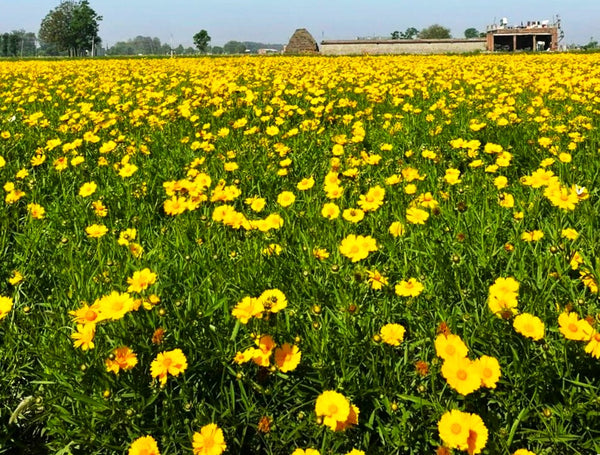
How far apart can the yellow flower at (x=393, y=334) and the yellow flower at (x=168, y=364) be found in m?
0.57

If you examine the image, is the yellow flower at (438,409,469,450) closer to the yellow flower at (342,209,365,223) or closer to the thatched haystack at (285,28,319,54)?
the yellow flower at (342,209,365,223)

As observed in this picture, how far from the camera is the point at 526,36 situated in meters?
58.8

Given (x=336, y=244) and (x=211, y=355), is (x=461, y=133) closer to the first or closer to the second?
(x=336, y=244)

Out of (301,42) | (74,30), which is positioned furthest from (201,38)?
(301,42)

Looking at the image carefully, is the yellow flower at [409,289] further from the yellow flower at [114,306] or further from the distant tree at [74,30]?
the distant tree at [74,30]

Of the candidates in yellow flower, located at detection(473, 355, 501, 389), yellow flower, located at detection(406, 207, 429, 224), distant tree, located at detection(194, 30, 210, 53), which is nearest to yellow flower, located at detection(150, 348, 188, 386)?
yellow flower, located at detection(473, 355, 501, 389)

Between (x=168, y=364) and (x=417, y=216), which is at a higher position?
(x=417, y=216)

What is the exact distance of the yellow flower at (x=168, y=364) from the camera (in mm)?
1347

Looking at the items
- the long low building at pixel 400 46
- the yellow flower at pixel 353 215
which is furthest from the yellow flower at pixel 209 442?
the long low building at pixel 400 46

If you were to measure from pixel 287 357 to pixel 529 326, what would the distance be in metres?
0.68

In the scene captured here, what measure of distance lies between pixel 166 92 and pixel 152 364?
6576 millimetres

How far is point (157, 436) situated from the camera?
1.39 metres

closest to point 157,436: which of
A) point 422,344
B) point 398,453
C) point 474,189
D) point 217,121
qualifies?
point 398,453

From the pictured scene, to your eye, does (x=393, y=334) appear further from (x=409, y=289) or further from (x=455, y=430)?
(x=455, y=430)
